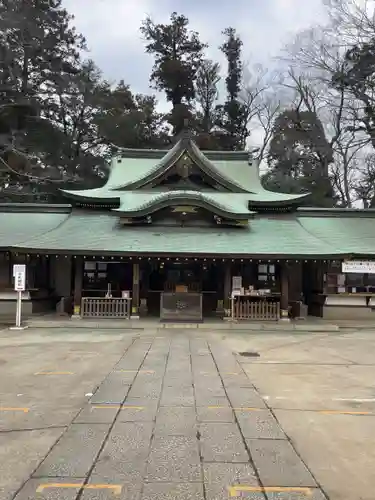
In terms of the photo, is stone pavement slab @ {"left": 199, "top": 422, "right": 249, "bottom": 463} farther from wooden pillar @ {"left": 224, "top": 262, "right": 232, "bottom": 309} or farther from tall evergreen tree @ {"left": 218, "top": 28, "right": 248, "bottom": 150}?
tall evergreen tree @ {"left": 218, "top": 28, "right": 248, "bottom": 150}

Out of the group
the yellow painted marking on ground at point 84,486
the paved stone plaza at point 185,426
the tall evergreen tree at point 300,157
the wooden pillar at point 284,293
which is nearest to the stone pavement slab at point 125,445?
the paved stone plaza at point 185,426

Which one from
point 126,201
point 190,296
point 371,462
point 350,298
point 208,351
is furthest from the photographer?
point 126,201

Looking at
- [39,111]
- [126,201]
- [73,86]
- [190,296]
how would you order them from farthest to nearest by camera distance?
[73,86]
[39,111]
[126,201]
[190,296]

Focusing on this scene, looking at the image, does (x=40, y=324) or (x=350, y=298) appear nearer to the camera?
(x=40, y=324)

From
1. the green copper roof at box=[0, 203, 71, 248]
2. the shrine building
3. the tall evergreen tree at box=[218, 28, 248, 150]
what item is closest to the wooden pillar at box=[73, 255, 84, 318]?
the shrine building

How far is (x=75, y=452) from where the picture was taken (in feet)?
13.5

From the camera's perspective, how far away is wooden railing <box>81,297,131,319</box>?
16094 millimetres

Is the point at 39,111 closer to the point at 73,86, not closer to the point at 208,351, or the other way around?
the point at 73,86

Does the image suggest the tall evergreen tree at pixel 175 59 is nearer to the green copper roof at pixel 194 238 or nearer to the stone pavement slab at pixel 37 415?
the green copper roof at pixel 194 238

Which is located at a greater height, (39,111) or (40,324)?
(39,111)

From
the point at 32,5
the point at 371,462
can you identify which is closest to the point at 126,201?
the point at 371,462

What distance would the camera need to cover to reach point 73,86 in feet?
117

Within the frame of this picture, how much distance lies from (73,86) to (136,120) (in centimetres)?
574

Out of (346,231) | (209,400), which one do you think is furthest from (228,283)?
(209,400)
